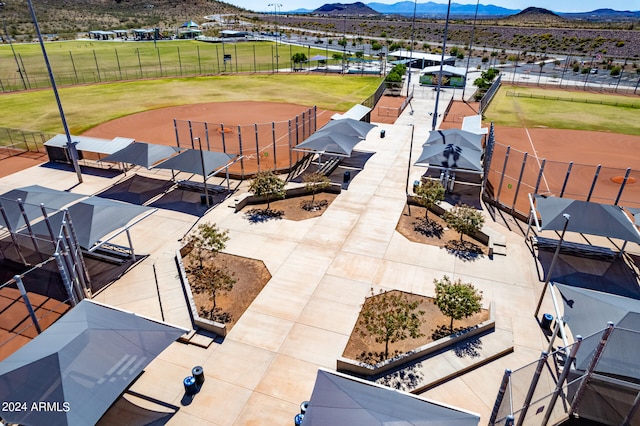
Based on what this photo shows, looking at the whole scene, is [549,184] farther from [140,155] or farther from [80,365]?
[80,365]

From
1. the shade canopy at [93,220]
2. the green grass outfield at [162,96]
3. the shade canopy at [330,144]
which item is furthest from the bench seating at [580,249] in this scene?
the green grass outfield at [162,96]

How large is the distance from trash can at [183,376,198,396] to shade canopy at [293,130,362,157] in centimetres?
2000

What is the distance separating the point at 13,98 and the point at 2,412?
60.7 metres

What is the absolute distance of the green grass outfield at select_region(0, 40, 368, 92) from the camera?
70188 millimetres

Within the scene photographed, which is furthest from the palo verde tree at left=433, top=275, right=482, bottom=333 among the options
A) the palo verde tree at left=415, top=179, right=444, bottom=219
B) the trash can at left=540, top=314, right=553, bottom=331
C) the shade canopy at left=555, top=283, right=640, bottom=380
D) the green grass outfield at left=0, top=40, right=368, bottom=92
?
the green grass outfield at left=0, top=40, right=368, bottom=92

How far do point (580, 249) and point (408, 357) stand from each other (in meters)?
13.5

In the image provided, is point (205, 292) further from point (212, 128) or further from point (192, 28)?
point (192, 28)

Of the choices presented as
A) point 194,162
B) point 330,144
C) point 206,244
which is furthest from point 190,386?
point 330,144

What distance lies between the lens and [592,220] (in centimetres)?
1981

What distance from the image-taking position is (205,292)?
59.7 ft

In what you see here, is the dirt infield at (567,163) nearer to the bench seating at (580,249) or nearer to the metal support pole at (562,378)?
the bench seating at (580,249)

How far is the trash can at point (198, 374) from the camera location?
13.2 meters

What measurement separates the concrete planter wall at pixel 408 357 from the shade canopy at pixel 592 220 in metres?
7.82

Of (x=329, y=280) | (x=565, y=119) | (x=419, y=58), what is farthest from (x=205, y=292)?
(x=419, y=58)
